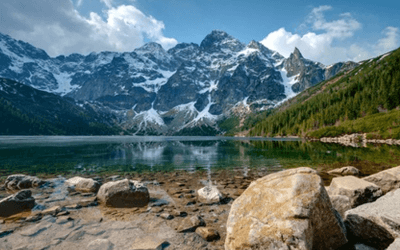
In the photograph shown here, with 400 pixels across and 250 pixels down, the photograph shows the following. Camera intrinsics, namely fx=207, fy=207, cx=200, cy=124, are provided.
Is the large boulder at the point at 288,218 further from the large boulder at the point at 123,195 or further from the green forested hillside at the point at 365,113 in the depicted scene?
the green forested hillside at the point at 365,113

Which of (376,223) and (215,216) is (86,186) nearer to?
(215,216)

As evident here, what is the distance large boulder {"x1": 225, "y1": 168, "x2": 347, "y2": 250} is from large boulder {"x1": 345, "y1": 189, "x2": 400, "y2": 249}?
39.8 inches

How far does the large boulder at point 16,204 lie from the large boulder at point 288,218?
44.7 ft

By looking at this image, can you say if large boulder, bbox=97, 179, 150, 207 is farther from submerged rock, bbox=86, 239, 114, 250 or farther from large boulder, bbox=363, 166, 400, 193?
large boulder, bbox=363, 166, 400, 193

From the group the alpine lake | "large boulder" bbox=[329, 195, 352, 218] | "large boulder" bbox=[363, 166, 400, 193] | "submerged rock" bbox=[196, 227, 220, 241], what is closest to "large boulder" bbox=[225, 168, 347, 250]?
"submerged rock" bbox=[196, 227, 220, 241]

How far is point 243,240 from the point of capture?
7027 mm

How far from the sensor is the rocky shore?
273 inches

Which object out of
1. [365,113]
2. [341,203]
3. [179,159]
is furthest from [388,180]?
[365,113]

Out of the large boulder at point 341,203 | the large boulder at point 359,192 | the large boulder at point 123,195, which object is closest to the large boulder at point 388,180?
the large boulder at point 359,192

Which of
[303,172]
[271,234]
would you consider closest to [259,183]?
[303,172]

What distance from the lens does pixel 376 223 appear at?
756cm

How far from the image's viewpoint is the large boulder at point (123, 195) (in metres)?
14.6

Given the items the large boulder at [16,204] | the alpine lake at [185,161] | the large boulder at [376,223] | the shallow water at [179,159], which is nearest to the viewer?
the large boulder at [376,223]

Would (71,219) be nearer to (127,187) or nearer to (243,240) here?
(127,187)
